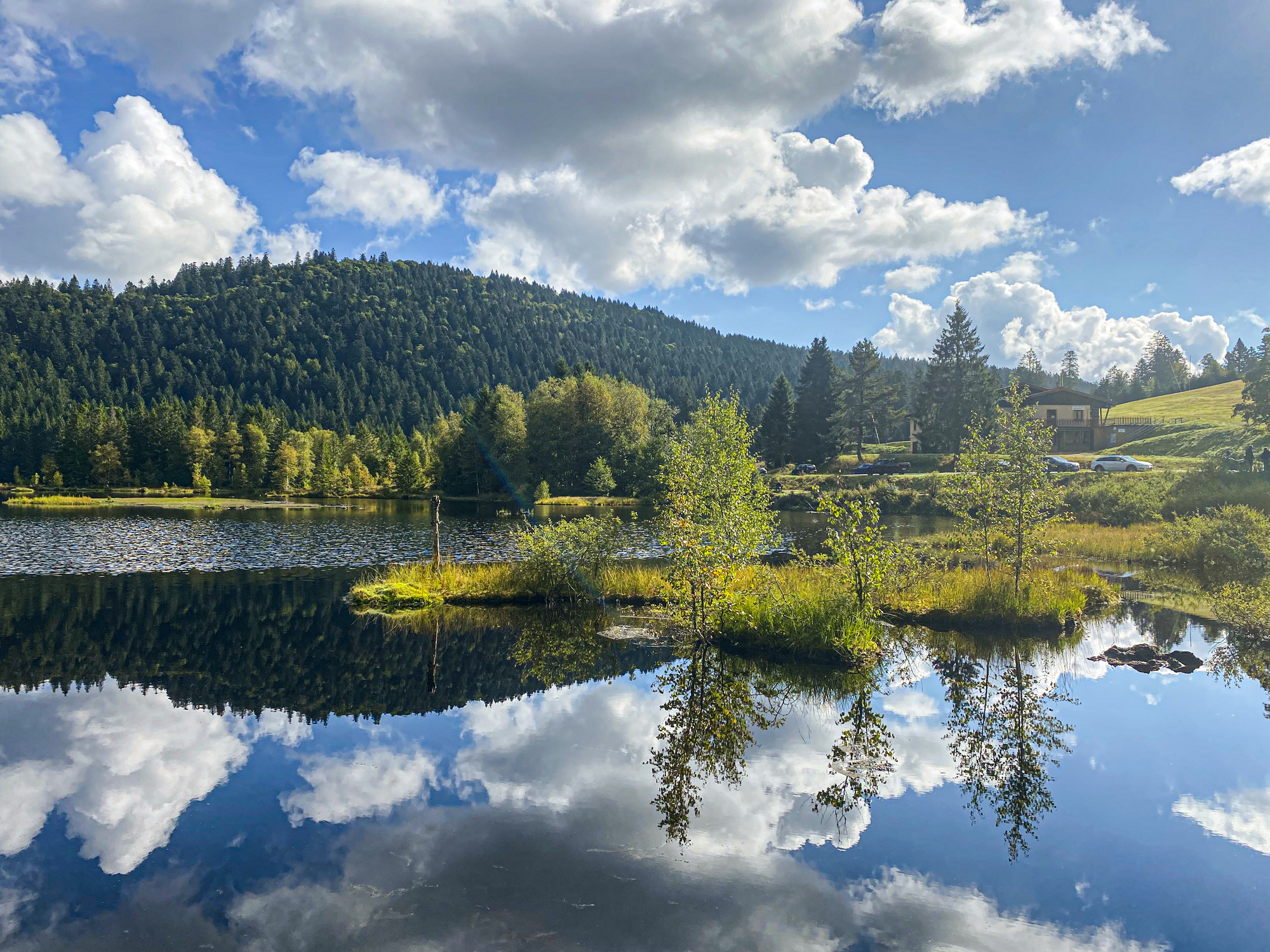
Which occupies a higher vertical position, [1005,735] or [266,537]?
[266,537]

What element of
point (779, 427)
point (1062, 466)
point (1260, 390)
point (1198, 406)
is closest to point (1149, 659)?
point (1062, 466)

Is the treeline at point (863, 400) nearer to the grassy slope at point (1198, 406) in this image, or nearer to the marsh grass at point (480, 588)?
the grassy slope at point (1198, 406)

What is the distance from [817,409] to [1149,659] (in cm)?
7540

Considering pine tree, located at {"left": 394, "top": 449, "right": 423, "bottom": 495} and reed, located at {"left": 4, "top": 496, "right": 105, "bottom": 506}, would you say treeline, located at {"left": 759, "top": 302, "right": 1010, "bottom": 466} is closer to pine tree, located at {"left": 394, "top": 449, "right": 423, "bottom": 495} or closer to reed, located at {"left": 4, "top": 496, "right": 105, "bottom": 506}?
pine tree, located at {"left": 394, "top": 449, "right": 423, "bottom": 495}

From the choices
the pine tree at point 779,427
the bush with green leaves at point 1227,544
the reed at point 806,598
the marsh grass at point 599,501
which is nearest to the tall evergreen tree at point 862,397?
the pine tree at point 779,427

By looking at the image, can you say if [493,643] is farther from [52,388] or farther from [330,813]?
[52,388]

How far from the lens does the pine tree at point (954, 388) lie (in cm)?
8544

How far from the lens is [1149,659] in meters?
19.0

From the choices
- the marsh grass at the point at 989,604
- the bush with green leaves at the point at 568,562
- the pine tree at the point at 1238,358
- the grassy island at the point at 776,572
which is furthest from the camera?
the pine tree at the point at 1238,358

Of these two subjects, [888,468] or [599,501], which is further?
[599,501]

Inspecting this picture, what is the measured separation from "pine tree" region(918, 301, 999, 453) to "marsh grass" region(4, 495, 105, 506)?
104924mm

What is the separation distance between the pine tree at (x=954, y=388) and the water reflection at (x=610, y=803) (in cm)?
7121

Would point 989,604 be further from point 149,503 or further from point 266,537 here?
point 149,503

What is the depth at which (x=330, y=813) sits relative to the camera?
1043cm
